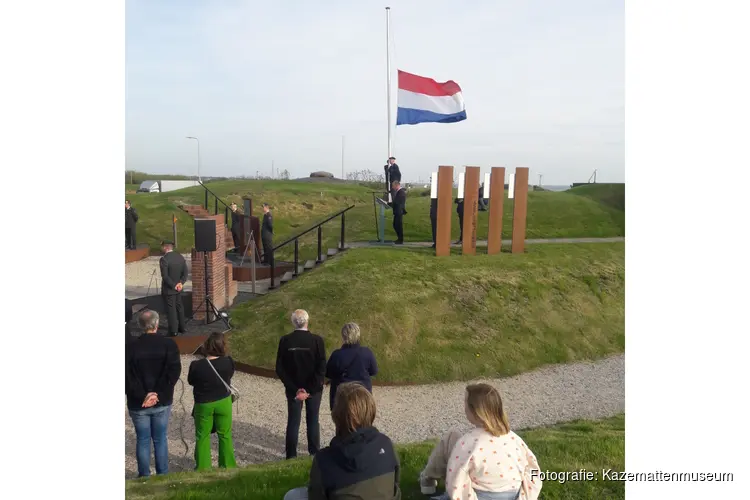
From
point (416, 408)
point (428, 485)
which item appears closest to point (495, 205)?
point (416, 408)

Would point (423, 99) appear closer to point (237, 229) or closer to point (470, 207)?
point (470, 207)

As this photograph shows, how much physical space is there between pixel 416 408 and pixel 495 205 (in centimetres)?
628

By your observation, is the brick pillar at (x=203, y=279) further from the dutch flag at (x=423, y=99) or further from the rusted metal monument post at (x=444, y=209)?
the dutch flag at (x=423, y=99)

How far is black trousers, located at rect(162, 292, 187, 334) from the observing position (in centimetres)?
971

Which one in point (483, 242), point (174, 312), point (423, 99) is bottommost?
point (174, 312)

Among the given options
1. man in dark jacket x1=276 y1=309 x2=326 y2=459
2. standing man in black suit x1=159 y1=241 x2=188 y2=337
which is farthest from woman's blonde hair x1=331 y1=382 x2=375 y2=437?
standing man in black suit x1=159 y1=241 x2=188 y2=337

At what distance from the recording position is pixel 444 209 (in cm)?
1251

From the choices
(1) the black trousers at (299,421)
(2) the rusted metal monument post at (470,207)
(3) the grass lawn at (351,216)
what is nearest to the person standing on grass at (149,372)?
(1) the black trousers at (299,421)

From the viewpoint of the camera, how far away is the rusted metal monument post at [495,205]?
12953mm

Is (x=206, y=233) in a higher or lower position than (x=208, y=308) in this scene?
higher
